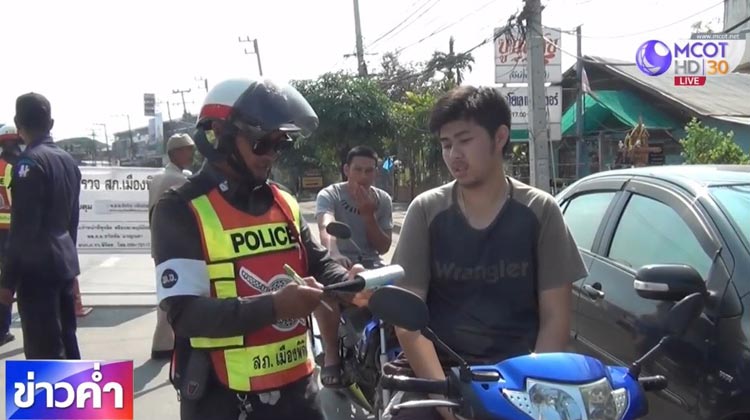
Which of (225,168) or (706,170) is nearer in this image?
(225,168)

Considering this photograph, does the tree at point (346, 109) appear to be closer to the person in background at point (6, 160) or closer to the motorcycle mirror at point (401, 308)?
the person in background at point (6, 160)

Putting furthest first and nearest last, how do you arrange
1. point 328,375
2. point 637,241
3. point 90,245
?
1. point 90,245
2. point 328,375
3. point 637,241

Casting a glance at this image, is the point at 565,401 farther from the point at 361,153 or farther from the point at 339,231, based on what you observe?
the point at 361,153

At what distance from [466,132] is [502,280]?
20.8 inches

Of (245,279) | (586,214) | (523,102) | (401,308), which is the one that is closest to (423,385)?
(401,308)

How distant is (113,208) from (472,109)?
6753mm

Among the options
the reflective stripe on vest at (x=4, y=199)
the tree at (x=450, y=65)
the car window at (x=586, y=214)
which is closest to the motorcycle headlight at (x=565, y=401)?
the car window at (x=586, y=214)

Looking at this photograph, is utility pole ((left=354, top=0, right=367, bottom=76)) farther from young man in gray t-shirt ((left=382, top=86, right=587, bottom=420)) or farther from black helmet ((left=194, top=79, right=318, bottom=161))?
black helmet ((left=194, top=79, right=318, bottom=161))

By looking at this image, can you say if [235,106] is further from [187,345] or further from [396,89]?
[396,89]

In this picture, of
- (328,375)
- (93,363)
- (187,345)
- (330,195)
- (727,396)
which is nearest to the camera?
(187,345)

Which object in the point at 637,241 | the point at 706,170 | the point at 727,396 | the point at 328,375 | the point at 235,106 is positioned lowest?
the point at 328,375

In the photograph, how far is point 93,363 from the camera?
3.25 meters

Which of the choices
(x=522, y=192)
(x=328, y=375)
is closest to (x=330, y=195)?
(x=328, y=375)

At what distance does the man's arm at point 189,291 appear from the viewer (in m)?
1.96
